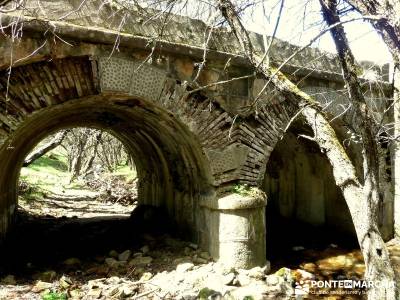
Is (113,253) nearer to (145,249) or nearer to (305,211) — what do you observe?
(145,249)

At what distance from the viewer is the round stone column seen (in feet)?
17.9

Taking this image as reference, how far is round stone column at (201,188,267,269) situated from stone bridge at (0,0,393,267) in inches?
0.5

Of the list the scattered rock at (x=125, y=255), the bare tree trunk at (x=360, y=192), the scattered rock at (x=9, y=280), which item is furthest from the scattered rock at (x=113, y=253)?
the bare tree trunk at (x=360, y=192)

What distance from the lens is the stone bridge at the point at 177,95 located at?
434 cm

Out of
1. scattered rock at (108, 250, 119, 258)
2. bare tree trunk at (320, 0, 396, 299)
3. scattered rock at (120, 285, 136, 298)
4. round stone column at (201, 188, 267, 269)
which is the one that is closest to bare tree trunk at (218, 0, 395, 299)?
bare tree trunk at (320, 0, 396, 299)

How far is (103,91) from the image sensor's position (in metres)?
4.71

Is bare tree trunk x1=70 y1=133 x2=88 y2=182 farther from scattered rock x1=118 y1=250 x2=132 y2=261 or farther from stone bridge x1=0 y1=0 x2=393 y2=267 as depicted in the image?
scattered rock x1=118 y1=250 x2=132 y2=261

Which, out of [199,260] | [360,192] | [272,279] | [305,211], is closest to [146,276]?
[199,260]

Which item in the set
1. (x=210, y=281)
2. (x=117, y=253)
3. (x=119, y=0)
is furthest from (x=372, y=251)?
(x=117, y=253)

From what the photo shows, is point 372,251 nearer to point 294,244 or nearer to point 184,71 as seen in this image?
point 184,71

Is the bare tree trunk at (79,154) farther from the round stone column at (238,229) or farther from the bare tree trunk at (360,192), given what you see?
the bare tree trunk at (360,192)

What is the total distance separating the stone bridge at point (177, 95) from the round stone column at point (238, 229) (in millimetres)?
13

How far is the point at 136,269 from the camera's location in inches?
225

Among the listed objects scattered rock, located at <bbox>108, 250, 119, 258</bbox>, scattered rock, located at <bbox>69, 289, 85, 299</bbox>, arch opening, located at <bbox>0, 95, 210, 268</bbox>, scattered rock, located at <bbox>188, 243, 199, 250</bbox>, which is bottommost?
scattered rock, located at <bbox>69, 289, 85, 299</bbox>
